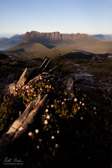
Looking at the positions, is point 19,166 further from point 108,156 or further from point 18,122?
point 108,156

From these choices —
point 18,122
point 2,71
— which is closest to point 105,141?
point 18,122

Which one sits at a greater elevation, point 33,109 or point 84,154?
point 33,109

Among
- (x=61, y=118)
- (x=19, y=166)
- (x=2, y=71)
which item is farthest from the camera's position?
(x=2, y=71)

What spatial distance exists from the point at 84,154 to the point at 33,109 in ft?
11.2

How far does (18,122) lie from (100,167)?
437 cm

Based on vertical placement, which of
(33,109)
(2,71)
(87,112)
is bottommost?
(2,71)

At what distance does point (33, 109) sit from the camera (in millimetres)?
7109

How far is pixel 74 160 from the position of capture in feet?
18.0

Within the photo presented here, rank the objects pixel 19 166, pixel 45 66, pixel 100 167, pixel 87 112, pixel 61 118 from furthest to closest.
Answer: pixel 45 66 < pixel 87 112 < pixel 61 118 < pixel 100 167 < pixel 19 166

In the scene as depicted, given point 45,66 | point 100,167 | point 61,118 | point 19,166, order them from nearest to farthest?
point 19,166
point 100,167
point 61,118
point 45,66

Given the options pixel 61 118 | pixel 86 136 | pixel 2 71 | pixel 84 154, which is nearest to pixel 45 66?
pixel 2 71

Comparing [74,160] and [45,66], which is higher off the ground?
[45,66]

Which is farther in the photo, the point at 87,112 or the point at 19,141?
the point at 87,112

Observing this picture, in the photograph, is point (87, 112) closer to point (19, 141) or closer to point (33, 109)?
point (33, 109)
